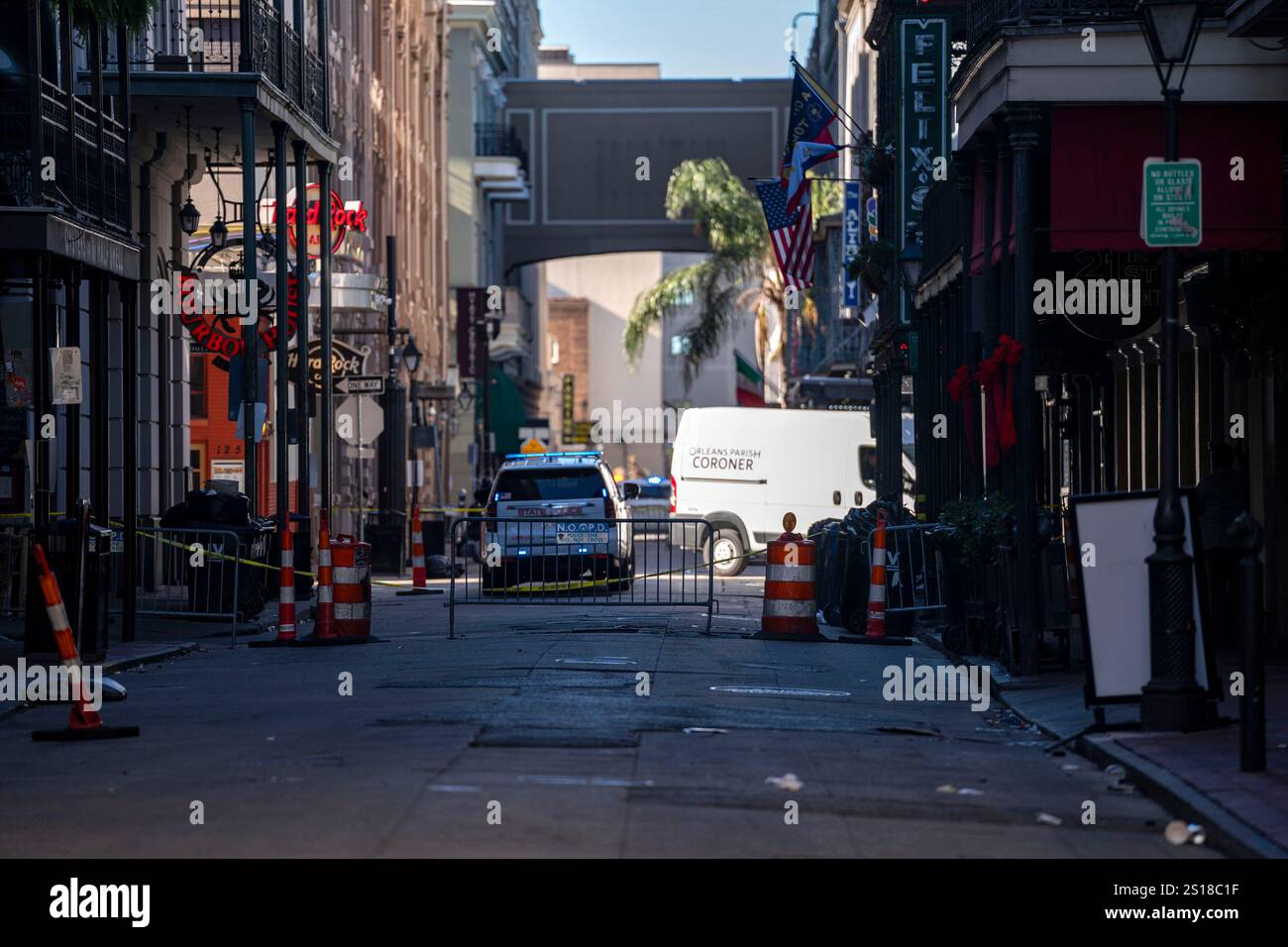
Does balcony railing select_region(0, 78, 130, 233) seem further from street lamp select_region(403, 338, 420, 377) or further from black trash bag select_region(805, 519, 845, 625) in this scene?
street lamp select_region(403, 338, 420, 377)

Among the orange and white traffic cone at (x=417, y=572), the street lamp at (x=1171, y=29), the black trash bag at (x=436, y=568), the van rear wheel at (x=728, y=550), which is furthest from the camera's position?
the van rear wheel at (x=728, y=550)

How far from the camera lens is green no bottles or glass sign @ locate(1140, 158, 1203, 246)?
492 inches

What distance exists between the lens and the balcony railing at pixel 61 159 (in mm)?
17484

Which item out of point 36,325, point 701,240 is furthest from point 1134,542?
point 701,240

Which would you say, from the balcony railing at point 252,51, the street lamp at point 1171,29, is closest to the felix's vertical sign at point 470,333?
the balcony railing at point 252,51

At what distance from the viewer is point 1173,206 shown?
12508 millimetres

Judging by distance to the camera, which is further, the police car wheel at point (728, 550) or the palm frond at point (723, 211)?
the palm frond at point (723, 211)

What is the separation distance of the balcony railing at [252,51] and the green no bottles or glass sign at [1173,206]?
1358 centimetres

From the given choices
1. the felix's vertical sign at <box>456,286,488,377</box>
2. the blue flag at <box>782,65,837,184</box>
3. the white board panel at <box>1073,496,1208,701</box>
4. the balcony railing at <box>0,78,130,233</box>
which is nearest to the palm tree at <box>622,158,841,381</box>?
the felix's vertical sign at <box>456,286,488,377</box>

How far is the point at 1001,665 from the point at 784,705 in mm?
3269

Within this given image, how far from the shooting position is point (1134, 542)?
1273 centimetres

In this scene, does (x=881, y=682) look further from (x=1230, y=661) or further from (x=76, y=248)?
(x=76, y=248)

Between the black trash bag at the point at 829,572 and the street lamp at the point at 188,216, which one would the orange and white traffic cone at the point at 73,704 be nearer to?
the black trash bag at the point at 829,572

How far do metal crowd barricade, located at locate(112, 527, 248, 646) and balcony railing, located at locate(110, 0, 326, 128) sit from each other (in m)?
5.47
